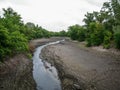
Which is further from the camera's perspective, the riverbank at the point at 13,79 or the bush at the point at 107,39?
the bush at the point at 107,39

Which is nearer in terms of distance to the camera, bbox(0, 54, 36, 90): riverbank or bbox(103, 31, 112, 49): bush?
bbox(0, 54, 36, 90): riverbank

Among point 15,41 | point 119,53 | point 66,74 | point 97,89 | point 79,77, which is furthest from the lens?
point 119,53

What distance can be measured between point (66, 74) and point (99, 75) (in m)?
4.69

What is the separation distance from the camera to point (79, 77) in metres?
29.2

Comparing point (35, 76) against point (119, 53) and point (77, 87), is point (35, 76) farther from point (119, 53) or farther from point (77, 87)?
point (119, 53)

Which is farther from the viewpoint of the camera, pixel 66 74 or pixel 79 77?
pixel 66 74

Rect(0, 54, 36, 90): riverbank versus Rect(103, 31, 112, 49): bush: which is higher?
Rect(103, 31, 112, 49): bush

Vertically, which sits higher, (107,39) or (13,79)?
(107,39)

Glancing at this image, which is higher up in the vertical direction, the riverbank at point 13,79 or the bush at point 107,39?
the bush at point 107,39

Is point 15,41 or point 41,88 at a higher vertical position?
point 15,41

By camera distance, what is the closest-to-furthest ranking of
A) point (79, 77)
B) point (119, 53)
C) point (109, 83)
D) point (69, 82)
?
point (109, 83)
point (69, 82)
point (79, 77)
point (119, 53)

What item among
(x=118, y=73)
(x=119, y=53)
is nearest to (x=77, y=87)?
(x=118, y=73)

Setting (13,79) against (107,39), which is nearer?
(13,79)

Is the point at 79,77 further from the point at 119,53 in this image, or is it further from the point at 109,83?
the point at 119,53
